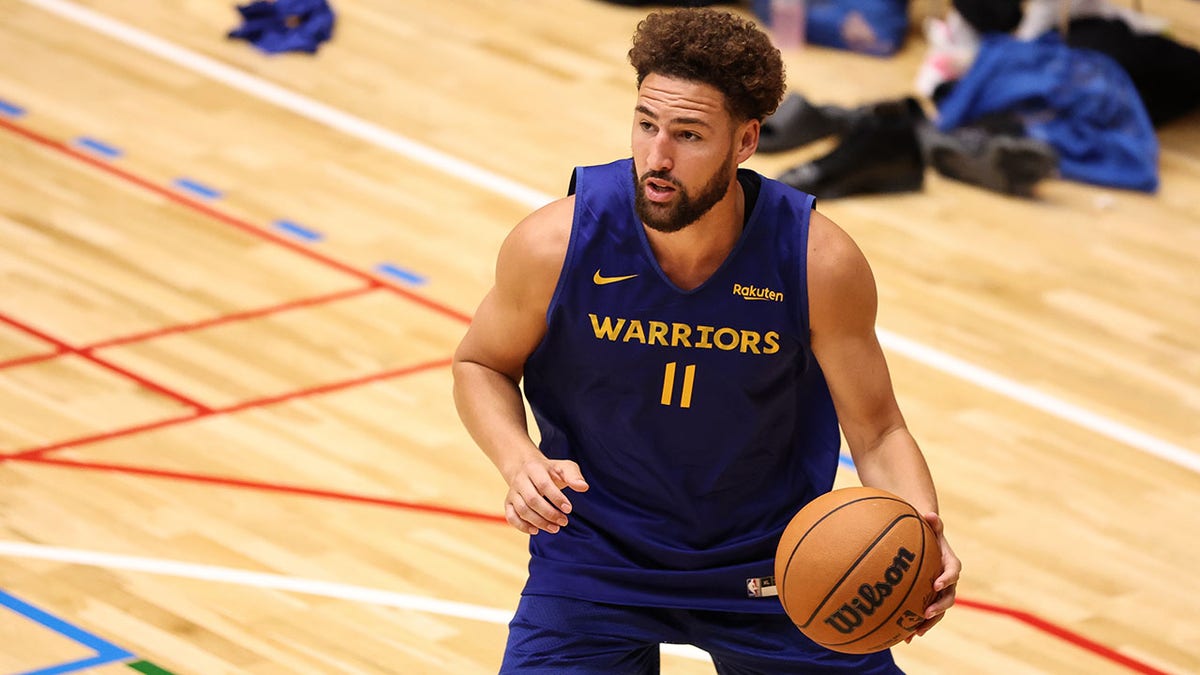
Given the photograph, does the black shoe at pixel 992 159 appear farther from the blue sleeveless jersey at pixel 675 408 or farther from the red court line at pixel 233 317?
the blue sleeveless jersey at pixel 675 408

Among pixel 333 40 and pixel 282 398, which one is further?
pixel 333 40

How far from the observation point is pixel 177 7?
9742 millimetres

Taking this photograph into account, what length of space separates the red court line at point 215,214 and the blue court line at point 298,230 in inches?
2.8

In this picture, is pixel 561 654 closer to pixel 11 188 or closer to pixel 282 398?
pixel 282 398

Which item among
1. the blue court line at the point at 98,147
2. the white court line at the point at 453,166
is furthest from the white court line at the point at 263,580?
the blue court line at the point at 98,147

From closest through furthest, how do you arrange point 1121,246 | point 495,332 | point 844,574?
point 844,574
point 495,332
point 1121,246

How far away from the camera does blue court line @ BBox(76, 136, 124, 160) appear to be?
316 inches

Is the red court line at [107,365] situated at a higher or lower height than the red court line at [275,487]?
higher

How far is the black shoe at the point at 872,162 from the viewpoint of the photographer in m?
8.34

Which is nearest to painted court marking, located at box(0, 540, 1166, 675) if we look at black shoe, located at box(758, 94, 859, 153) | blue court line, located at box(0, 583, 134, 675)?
blue court line, located at box(0, 583, 134, 675)

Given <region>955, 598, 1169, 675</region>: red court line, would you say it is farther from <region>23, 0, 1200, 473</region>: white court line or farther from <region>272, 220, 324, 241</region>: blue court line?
<region>272, 220, 324, 241</region>: blue court line

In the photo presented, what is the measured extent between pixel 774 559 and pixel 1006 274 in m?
4.35

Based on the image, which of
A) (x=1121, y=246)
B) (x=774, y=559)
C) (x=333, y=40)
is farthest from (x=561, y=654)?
(x=333, y=40)

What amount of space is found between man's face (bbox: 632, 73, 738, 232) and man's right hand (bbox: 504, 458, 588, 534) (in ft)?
1.61
